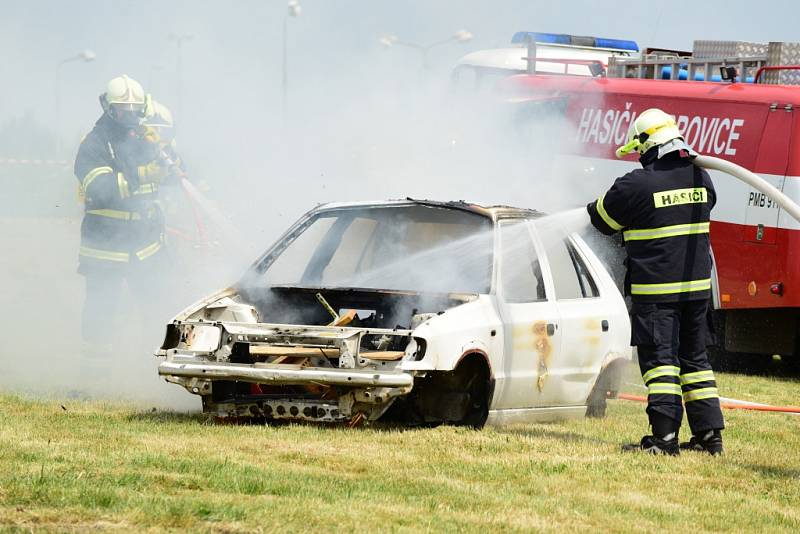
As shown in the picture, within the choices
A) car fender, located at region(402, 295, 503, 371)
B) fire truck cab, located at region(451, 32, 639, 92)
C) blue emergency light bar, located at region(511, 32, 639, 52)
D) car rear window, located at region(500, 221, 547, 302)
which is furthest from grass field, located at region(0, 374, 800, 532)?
blue emergency light bar, located at region(511, 32, 639, 52)

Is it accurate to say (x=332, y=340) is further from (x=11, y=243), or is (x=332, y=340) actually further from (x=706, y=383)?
(x=11, y=243)

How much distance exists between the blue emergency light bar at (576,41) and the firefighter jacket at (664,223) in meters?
12.3

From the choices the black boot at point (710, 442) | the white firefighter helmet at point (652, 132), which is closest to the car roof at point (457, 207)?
the white firefighter helmet at point (652, 132)

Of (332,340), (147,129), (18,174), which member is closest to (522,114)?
(147,129)

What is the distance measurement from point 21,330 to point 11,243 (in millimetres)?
11359

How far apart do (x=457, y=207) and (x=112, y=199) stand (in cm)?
323

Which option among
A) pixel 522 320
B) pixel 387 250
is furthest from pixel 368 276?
pixel 522 320

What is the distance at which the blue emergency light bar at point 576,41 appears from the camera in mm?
20797

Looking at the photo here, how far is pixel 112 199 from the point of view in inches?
426

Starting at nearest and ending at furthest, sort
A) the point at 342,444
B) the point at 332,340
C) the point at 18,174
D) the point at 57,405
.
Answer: the point at 342,444
the point at 332,340
the point at 57,405
the point at 18,174

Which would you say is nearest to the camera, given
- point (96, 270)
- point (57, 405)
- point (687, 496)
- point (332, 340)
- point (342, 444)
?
point (687, 496)

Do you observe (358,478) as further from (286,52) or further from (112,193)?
(286,52)

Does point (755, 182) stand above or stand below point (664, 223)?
above

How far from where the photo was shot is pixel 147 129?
11.1 m
